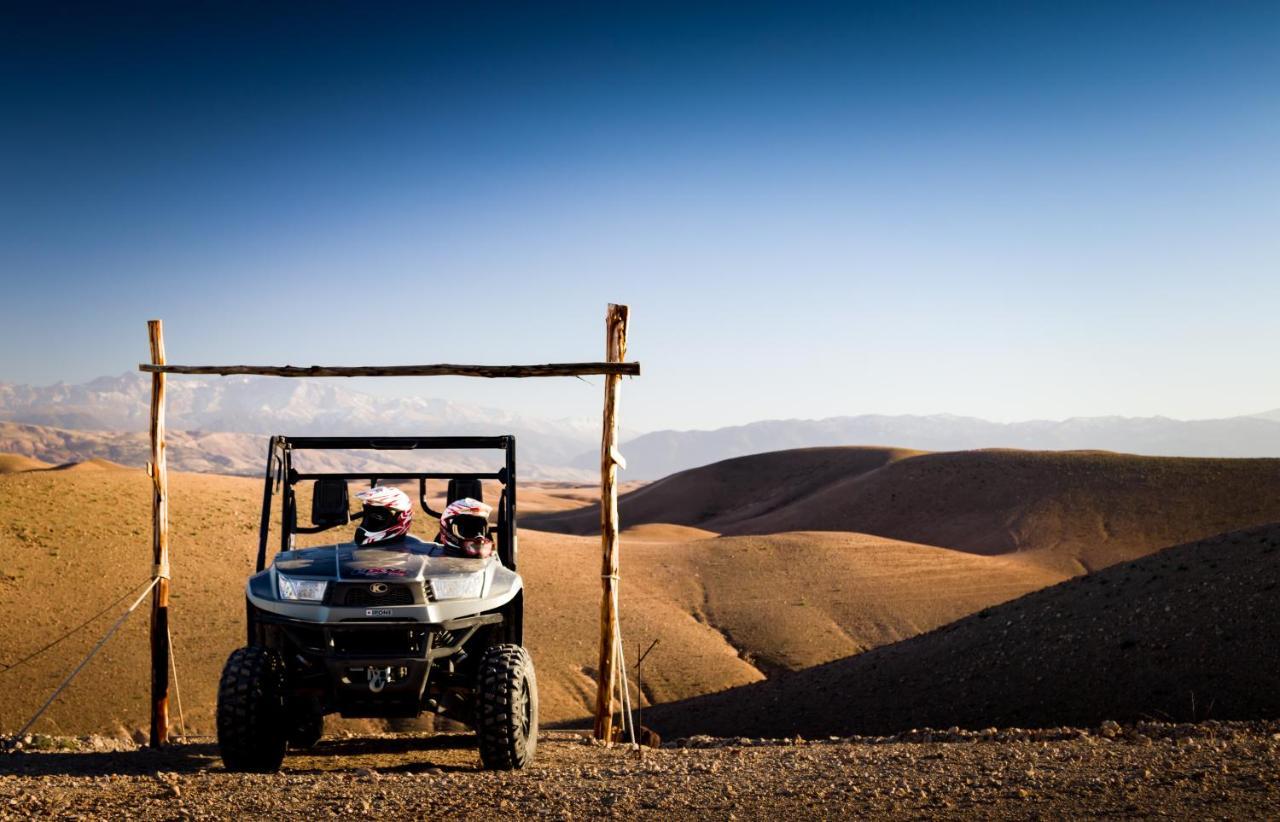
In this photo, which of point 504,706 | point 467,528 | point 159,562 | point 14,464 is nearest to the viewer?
point 504,706

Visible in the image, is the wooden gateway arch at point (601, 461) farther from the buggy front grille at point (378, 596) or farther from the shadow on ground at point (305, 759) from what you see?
the buggy front grille at point (378, 596)

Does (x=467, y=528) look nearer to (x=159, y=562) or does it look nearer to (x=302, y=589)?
(x=302, y=589)

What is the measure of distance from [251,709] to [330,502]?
1.74m

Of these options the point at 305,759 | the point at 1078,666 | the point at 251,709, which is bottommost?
the point at 1078,666

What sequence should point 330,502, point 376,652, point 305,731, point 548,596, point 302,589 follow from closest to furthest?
1. point 376,652
2. point 302,589
3. point 330,502
4. point 305,731
5. point 548,596

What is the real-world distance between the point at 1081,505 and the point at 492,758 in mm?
44788

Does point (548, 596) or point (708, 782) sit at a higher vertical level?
point (708, 782)

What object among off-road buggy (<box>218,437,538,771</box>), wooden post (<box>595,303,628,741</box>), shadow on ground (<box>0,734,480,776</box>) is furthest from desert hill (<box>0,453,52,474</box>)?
off-road buggy (<box>218,437,538,771</box>)

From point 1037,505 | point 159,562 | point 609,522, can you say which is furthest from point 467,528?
point 1037,505

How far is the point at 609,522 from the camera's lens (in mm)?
11172

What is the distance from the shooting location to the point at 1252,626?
46.0 ft

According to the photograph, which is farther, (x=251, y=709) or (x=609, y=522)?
(x=609, y=522)

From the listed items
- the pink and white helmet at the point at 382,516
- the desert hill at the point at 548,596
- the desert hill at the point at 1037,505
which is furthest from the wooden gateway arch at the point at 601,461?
the desert hill at the point at 1037,505

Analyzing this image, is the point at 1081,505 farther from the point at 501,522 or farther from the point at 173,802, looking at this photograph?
the point at 173,802
